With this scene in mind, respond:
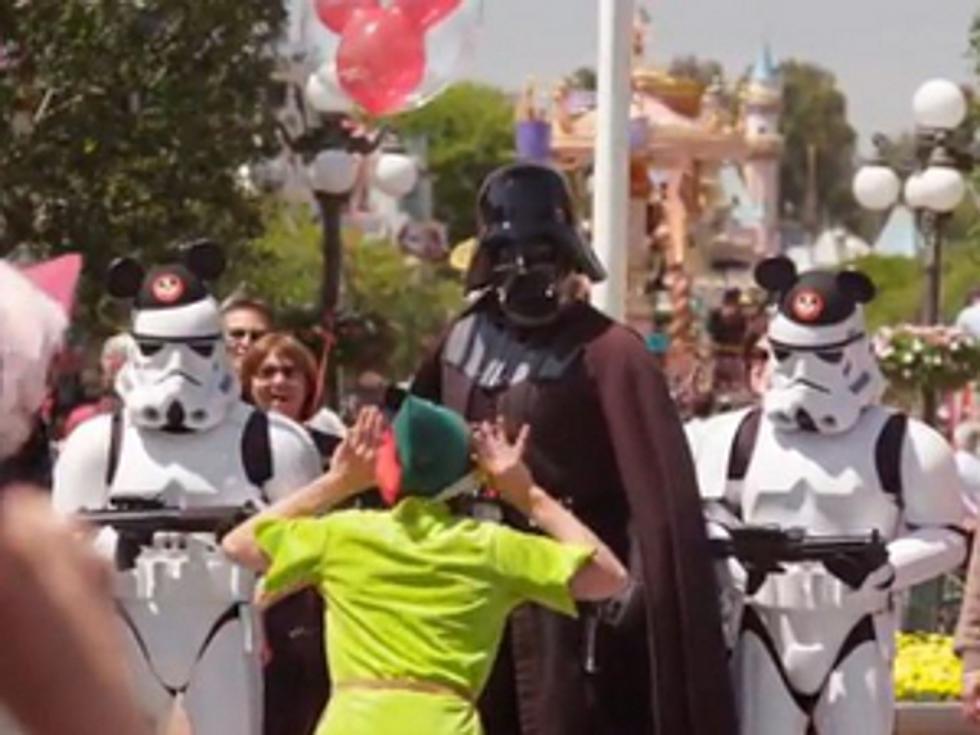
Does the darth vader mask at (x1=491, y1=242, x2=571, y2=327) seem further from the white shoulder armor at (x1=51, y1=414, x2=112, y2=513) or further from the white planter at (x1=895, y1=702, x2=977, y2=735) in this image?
the white planter at (x1=895, y1=702, x2=977, y2=735)

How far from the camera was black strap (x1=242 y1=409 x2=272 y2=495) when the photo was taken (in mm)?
7277

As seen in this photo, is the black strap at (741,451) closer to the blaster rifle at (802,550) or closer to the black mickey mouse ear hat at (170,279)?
the blaster rifle at (802,550)

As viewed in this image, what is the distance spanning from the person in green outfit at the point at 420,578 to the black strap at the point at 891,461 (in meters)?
1.53

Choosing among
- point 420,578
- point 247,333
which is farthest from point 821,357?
point 247,333

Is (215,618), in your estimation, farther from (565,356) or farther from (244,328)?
(244,328)

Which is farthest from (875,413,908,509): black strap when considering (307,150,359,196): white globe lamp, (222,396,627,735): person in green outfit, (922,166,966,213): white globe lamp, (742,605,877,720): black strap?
(307,150,359,196): white globe lamp

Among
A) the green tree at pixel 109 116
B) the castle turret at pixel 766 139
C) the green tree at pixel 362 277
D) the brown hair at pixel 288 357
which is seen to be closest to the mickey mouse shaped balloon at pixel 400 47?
the brown hair at pixel 288 357

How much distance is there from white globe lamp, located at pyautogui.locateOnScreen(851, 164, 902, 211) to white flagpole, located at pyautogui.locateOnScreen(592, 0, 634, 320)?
42.3ft

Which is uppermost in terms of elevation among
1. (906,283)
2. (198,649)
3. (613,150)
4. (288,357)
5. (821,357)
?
(613,150)

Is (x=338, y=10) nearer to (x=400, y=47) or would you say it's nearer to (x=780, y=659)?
(x=400, y=47)

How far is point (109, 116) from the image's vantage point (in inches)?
807

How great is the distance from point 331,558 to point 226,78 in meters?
15.5

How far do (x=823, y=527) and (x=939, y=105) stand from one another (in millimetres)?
13585

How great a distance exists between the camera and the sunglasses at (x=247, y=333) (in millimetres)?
8977
